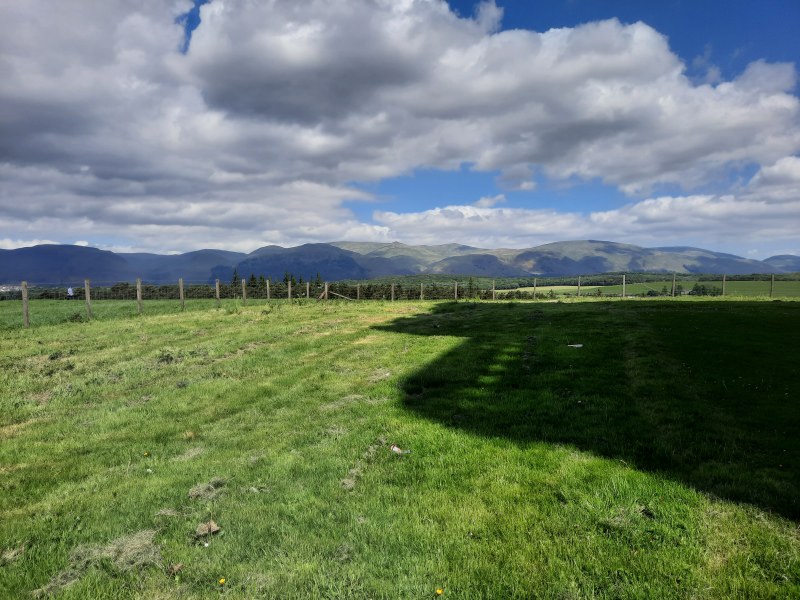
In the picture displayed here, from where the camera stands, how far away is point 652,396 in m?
11.8

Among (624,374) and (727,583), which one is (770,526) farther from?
(624,374)

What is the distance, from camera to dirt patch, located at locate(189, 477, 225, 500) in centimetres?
764

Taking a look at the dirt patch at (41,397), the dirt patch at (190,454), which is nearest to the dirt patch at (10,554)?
the dirt patch at (190,454)

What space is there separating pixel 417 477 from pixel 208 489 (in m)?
3.88

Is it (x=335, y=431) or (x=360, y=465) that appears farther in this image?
(x=335, y=431)

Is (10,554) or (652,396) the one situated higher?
(652,396)

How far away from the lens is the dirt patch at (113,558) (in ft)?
18.1

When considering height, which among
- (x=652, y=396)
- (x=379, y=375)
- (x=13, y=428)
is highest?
(x=652, y=396)

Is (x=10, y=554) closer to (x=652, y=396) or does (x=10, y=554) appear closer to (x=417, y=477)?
(x=417, y=477)

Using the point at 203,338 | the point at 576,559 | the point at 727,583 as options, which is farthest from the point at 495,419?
the point at 203,338

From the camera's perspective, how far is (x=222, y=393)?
1455 cm

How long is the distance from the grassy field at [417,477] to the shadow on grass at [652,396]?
A: 0.26 feet

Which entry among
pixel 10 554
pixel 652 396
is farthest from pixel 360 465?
pixel 652 396

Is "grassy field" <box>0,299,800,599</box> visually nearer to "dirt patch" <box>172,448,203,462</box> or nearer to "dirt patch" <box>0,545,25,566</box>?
"dirt patch" <box>0,545,25,566</box>
